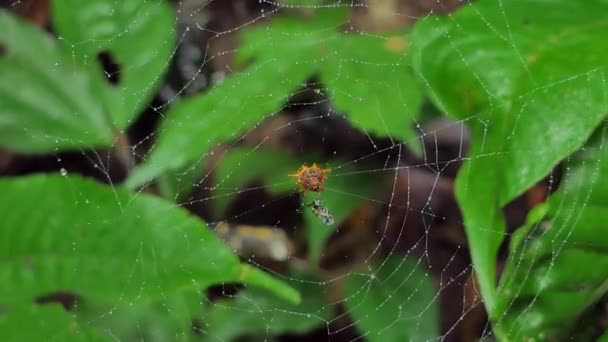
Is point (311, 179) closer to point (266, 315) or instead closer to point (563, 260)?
point (266, 315)

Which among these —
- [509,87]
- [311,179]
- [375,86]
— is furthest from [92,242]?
[509,87]

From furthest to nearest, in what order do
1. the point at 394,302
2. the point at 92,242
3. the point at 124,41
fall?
the point at 124,41 < the point at 394,302 < the point at 92,242

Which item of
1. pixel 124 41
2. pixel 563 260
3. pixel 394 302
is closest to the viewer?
pixel 563 260

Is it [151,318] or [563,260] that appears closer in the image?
[563,260]

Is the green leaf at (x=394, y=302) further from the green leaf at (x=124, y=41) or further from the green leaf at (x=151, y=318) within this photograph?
the green leaf at (x=124, y=41)

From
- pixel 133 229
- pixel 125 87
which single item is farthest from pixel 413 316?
pixel 125 87

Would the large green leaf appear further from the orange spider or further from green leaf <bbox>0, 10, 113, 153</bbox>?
green leaf <bbox>0, 10, 113, 153</bbox>
